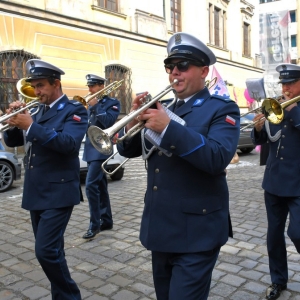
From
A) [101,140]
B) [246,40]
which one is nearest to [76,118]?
[101,140]

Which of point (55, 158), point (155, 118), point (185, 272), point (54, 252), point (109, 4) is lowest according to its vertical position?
point (54, 252)

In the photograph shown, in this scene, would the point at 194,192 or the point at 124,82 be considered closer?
the point at 194,192

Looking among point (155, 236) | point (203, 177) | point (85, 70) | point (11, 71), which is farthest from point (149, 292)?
point (85, 70)

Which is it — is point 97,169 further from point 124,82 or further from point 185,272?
point 124,82

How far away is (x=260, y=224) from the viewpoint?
227 inches

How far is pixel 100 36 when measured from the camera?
16.0m

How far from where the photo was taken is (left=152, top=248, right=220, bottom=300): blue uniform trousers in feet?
6.99

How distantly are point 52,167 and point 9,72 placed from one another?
10.9 m

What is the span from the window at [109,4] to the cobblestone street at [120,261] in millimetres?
11422

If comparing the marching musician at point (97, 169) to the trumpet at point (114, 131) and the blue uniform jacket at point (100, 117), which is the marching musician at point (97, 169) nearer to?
the blue uniform jacket at point (100, 117)

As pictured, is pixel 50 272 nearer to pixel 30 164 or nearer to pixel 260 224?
pixel 30 164

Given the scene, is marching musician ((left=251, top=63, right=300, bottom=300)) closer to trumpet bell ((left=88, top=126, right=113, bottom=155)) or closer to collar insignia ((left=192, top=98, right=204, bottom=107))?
collar insignia ((left=192, top=98, right=204, bottom=107))

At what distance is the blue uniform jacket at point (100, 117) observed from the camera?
534cm

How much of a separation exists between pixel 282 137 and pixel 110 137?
1.91m
